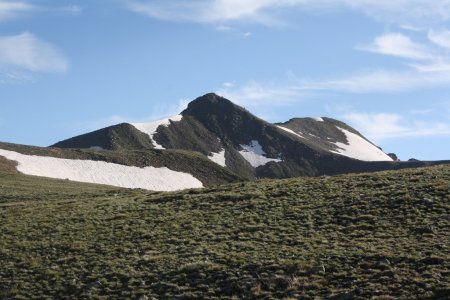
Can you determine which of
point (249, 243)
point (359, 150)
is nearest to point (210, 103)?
point (359, 150)

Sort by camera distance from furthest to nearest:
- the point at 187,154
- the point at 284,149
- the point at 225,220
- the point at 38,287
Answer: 1. the point at 284,149
2. the point at 187,154
3. the point at 225,220
4. the point at 38,287

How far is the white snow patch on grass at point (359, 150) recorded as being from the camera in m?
172

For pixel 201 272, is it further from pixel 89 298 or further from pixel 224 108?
pixel 224 108

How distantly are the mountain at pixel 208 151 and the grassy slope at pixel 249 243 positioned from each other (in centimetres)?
5920

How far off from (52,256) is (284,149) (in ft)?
428

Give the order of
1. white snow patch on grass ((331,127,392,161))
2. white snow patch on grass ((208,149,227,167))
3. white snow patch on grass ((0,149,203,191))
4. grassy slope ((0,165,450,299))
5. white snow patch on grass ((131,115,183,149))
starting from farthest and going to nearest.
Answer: white snow patch on grass ((331,127,392,161)), white snow patch on grass ((131,115,183,149)), white snow patch on grass ((208,149,227,167)), white snow patch on grass ((0,149,203,191)), grassy slope ((0,165,450,299))

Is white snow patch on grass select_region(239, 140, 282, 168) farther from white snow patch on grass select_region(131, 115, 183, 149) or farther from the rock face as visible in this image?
white snow patch on grass select_region(131, 115, 183, 149)

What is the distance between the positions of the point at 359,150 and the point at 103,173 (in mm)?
99351

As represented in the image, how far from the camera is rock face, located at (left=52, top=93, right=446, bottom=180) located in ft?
477

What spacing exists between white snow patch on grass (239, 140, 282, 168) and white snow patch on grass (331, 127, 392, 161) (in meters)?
24.9

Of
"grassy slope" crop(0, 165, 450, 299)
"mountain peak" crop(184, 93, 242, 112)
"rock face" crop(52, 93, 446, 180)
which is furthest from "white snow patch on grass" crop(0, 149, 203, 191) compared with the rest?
"mountain peak" crop(184, 93, 242, 112)

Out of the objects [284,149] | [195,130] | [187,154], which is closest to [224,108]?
[195,130]

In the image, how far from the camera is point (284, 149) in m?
157

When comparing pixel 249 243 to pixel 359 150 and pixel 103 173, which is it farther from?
pixel 359 150
